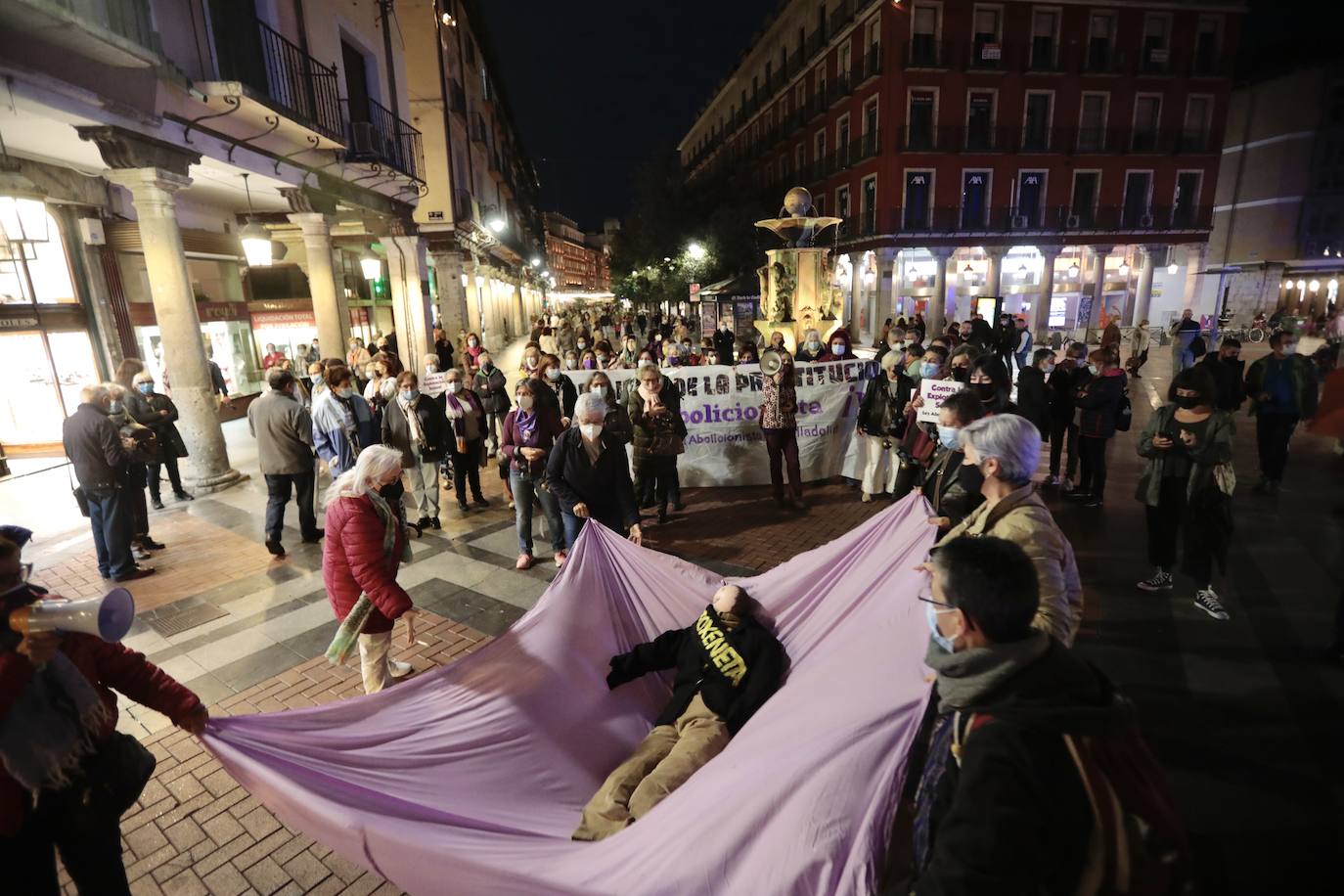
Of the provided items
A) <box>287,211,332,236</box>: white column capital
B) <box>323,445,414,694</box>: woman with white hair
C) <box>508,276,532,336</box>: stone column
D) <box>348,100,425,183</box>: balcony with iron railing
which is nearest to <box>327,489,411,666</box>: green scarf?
<box>323,445,414,694</box>: woman with white hair

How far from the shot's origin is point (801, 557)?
11.8 feet

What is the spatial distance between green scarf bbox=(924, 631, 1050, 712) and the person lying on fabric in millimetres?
1620

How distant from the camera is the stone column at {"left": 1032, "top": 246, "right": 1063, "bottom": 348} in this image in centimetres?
3114

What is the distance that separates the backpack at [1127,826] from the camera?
1.26 metres

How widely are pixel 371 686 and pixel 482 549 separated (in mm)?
2667

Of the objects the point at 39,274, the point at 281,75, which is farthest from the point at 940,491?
the point at 39,274

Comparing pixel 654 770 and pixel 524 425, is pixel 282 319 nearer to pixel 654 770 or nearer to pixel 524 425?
pixel 524 425

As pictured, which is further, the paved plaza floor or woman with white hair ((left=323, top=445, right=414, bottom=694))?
woman with white hair ((left=323, top=445, right=414, bottom=694))

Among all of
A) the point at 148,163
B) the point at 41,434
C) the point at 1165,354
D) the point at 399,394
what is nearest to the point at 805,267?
the point at 399,394

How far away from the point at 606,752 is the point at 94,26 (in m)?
7.58

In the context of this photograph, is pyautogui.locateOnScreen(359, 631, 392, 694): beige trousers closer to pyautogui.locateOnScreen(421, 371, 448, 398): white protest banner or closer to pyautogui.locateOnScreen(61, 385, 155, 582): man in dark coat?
pyautogui.locateOnScreen(61, 385, 155, 582): man in dark coat

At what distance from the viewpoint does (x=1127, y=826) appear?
1.28 metres

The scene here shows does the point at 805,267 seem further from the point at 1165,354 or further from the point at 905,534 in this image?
the point at 1165,354

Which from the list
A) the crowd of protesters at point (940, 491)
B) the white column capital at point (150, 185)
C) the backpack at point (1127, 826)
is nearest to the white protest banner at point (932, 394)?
the crowd of protesters at point (940, 491)
